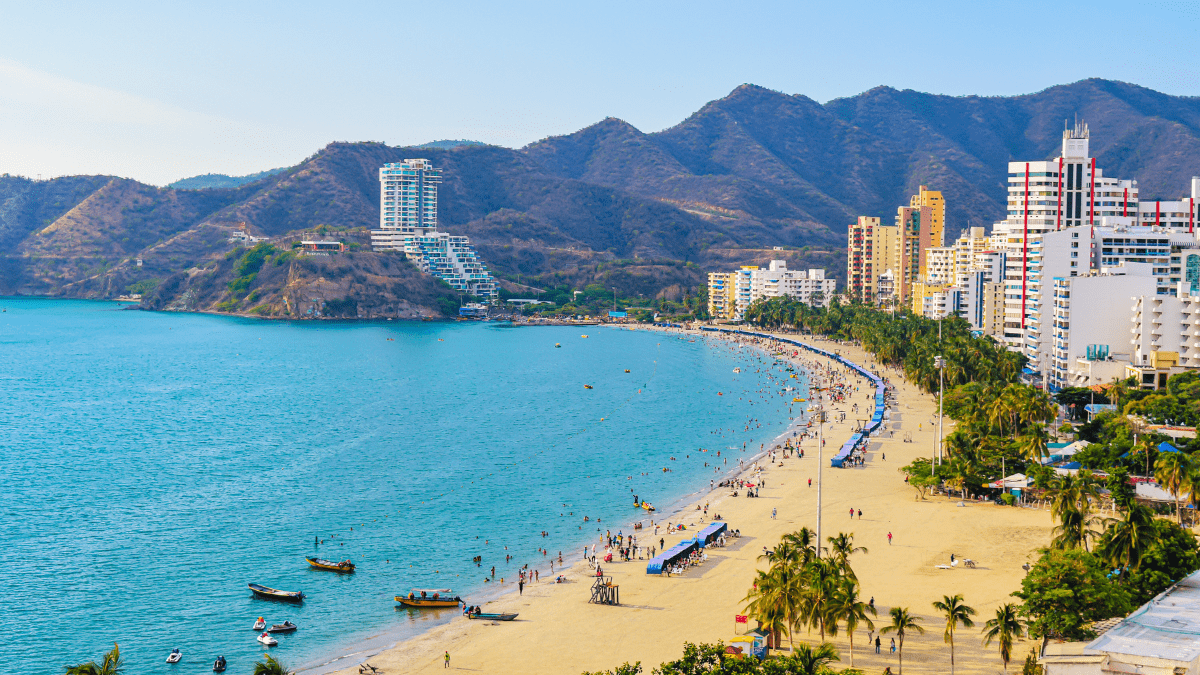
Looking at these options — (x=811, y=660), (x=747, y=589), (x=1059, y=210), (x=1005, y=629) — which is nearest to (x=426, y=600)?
(x=747, y=589)

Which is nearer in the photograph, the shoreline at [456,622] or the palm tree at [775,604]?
the palm tree at [775,604]

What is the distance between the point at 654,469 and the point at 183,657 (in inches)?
1829

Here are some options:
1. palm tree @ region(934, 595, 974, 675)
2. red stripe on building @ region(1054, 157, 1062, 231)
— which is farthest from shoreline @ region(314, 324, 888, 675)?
red stripe on building @ region(1054, 157, 1062, 231)

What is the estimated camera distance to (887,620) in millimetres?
43625

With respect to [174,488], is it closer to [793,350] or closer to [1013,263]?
[1013,263]

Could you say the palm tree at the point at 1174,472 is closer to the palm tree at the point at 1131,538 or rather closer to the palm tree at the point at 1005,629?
the palm tree at the point at 1131,538

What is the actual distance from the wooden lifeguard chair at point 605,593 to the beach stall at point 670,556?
11.9 feet

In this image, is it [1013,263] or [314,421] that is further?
[1013,263]

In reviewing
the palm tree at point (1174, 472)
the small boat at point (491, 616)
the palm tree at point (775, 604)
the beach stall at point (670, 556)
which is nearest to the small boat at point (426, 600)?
the small boat at point (491, 616)

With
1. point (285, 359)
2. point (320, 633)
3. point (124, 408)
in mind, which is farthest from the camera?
point (285, 359)

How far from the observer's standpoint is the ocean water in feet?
162

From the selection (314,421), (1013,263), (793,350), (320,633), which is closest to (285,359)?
(314,421)

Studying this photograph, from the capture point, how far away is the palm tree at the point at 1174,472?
5475 cm

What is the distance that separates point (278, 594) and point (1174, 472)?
163ft
